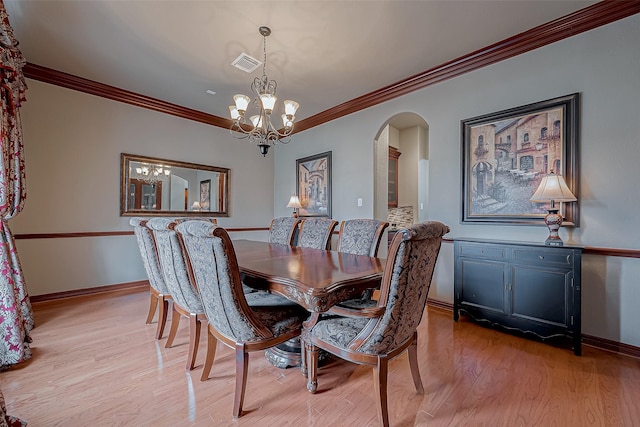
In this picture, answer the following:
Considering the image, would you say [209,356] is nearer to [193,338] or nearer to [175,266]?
[193,338]

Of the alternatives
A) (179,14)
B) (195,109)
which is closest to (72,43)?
(179,14)

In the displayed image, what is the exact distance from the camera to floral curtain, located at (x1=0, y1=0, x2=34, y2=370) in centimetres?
192

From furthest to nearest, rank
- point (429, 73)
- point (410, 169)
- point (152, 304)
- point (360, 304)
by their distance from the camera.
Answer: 1. point (410, 169)
2. point (429, 73)
3. point (152, 304)
4. point (360, 304)

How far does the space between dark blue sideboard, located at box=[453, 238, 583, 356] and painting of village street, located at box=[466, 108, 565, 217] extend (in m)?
0.44

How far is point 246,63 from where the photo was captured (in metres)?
2.89

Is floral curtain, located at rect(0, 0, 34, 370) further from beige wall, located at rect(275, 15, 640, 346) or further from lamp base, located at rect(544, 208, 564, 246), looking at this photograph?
lamp base, located at rect(544, 208, 564, 246)

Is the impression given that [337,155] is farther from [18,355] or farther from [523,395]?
[18,355]

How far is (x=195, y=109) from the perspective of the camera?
4.27 metres

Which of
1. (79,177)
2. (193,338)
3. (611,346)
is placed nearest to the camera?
(193,338)

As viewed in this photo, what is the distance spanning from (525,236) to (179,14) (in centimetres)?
353

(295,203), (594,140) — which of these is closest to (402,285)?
(594,140)

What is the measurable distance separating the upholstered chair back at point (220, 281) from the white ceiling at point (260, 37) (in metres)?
1.88

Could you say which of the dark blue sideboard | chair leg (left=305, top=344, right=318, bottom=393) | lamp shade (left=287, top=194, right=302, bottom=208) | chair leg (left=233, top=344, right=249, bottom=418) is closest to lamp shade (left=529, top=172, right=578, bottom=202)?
the dark blue sideboard

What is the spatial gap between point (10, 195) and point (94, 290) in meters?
1.71
